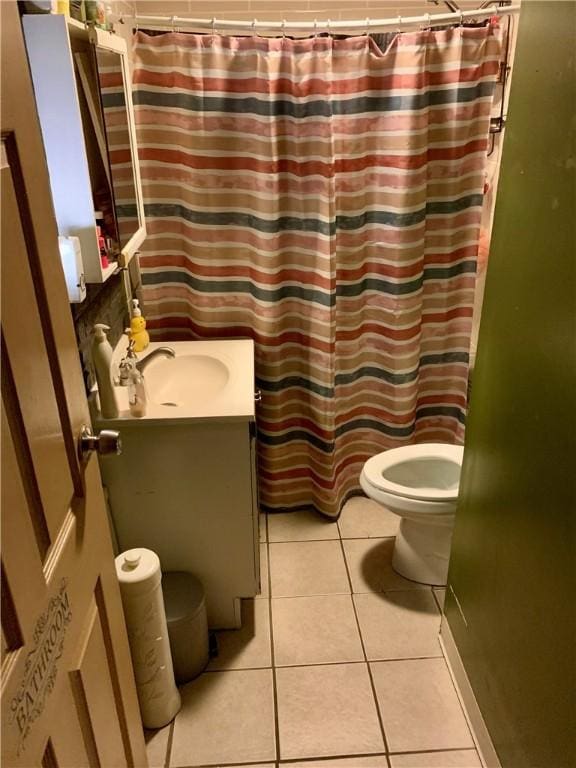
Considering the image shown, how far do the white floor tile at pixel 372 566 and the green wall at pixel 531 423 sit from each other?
61 cm

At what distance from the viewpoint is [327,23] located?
2018 mm

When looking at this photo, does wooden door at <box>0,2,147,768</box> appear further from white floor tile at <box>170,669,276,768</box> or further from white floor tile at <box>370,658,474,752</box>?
white floor tile at <box>370,658,474,752</box>

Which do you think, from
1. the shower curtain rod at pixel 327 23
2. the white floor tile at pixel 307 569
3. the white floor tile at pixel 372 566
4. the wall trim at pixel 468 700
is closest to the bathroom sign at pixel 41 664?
the wall trim at pixel 468 700

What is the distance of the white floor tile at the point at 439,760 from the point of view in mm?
1624

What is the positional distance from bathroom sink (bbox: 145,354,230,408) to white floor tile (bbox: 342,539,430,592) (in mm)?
903

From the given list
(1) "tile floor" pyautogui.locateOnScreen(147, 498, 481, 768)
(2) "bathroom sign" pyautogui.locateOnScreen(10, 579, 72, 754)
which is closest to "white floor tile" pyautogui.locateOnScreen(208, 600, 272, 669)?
(1) "tile floor" pyautogui.locateOnScreen(147, 498, 481, 768)

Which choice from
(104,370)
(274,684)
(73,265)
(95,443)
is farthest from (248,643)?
(73,265)

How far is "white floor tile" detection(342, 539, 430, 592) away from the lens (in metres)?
2.25

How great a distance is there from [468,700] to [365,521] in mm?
930

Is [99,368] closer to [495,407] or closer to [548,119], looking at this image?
[495,407]

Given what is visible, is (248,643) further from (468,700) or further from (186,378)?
(186,378)

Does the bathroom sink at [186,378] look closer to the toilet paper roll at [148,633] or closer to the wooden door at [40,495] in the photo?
the toilet paper roll at [148,633]

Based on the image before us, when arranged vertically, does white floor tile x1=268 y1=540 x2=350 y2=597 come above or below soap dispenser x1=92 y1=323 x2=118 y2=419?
below

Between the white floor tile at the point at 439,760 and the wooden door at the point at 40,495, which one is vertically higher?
the wooden door at the point at 40,495
